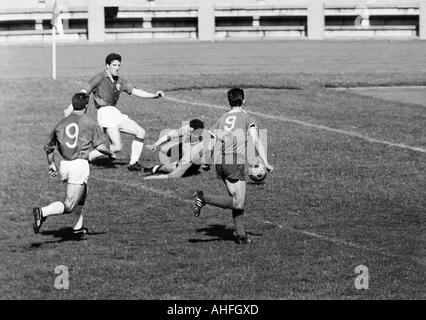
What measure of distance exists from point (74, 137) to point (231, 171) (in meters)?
2.14

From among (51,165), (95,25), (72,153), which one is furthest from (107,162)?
(95,25)

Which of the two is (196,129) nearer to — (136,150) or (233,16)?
(136,150)

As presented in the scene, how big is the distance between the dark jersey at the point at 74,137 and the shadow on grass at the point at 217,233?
1982mm

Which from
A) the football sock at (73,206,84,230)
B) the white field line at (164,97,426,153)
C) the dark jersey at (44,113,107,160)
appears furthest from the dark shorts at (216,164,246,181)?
the white field line at (164,97,426,153)

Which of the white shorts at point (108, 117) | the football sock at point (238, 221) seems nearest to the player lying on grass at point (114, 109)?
the white shorts at point (108, 117)

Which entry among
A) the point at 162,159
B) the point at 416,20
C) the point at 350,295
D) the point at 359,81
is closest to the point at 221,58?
the point at 359,81

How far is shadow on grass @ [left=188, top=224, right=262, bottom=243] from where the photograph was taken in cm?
1468

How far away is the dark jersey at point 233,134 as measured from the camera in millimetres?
14023

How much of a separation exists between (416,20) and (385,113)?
70.0 ft

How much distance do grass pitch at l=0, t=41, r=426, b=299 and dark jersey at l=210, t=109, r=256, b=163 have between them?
127 cm

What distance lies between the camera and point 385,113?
87.8 ft

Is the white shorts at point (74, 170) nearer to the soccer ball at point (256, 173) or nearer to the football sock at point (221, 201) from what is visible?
the football sock at point (221, 201)

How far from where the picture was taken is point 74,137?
45.9 ft

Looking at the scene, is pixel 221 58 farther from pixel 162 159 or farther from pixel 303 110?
pixel 162 159
